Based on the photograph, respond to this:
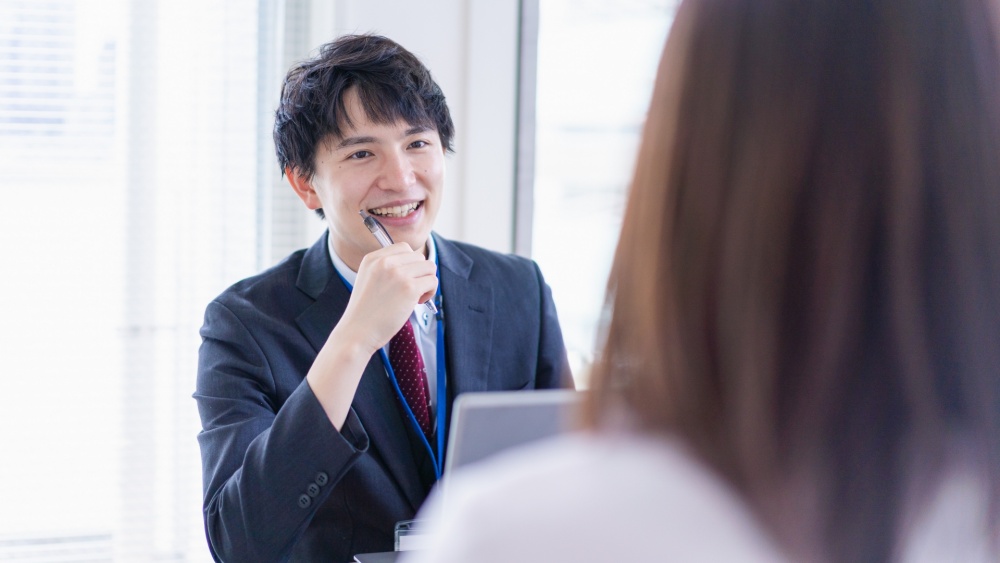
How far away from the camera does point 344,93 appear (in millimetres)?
1891

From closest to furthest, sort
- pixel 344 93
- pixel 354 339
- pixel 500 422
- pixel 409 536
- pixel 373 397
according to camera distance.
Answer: pixel 500 422 → pixel 409 536 → pixel 354 339 → pixel 373 397 → pixel 344 93

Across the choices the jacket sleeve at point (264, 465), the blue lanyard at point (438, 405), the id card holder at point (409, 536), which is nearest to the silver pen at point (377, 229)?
the blue lanyard at point (438, 405)

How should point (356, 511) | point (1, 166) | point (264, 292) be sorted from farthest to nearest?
point (1, 166) → point (264, 292) → point (356, 511)

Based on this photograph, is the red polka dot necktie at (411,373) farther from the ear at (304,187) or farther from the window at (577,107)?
the window at (577,107)

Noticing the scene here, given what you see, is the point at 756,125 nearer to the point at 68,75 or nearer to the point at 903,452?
the point at 903,452

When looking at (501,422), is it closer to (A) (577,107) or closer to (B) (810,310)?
(B) (810,310)

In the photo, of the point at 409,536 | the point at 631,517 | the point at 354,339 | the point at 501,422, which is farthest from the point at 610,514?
the point at 354,339

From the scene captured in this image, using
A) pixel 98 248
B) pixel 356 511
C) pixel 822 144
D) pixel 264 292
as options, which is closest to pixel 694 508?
pixel 822 144

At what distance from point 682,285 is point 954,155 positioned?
0.19 metres

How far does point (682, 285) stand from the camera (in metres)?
0.58

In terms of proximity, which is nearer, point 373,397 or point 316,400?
point 316,400

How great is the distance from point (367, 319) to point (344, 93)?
528 millimetres

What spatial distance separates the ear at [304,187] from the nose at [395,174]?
0.68 ft

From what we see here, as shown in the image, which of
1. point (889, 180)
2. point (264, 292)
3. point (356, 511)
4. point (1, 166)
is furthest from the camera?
point (1, 166)
